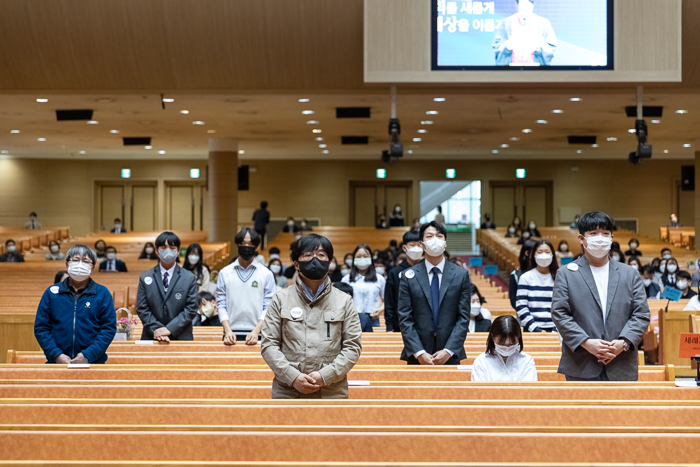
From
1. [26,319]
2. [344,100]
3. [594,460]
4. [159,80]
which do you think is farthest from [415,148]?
[594,460]

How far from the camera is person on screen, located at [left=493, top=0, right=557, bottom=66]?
1105 centimetres

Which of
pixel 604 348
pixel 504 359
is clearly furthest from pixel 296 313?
pixel 604 348

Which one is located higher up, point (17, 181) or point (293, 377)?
point (17, 181)

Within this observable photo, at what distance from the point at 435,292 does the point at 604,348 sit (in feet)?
3.65

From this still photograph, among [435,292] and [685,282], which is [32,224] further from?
[435,292]

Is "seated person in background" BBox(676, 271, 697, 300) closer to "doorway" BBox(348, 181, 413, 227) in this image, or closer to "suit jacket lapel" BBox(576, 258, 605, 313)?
"suit jacket lapel" BBox(576, 258, 605, 313)

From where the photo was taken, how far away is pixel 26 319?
8203mm

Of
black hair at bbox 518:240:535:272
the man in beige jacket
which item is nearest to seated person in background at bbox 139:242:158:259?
black hair at bbox 518:240:535:272

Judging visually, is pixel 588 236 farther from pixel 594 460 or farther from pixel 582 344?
pixel 594 460

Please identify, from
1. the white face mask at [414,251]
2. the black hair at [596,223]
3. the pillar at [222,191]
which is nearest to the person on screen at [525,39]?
the white face mask at [414,251]

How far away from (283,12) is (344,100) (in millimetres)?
2805

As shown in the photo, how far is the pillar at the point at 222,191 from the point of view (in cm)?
2012

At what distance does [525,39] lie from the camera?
11.2m

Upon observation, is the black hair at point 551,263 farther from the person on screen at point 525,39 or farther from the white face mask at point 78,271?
the person on screen at point 525,39
